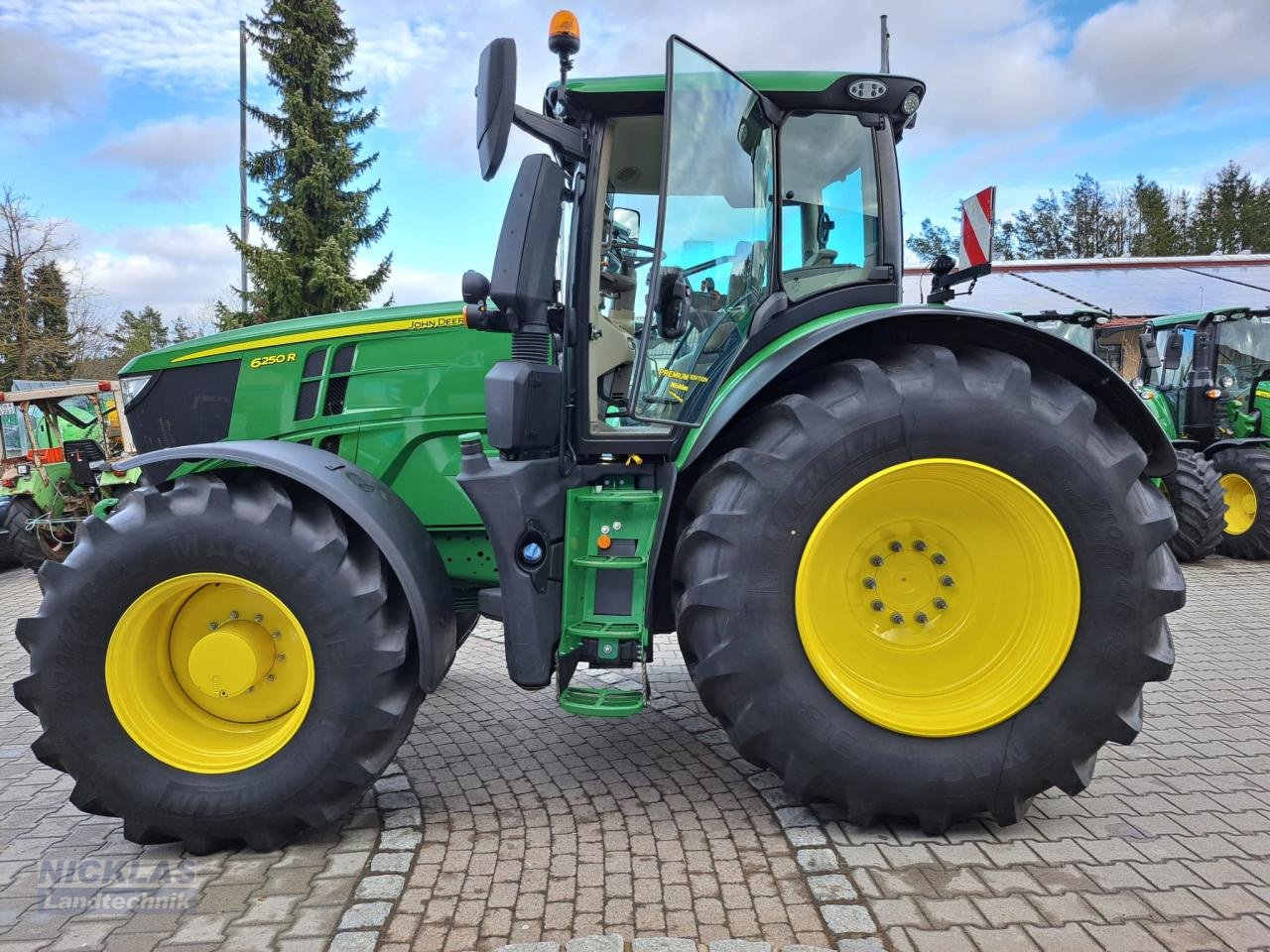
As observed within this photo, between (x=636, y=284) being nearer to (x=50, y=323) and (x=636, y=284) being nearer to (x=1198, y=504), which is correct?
(x=1198, y=504)

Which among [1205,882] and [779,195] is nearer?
[1205,882]

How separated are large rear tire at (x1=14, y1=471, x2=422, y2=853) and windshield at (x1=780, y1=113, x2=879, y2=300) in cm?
190

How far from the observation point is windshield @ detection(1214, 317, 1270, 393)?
30.0ft

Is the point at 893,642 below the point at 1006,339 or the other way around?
below

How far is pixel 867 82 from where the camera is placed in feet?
10.3

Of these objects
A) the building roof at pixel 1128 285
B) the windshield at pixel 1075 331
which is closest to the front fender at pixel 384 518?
the windshield at pixel 1075 331

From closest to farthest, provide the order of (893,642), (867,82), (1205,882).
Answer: (1205,882) → (893,642) → (867,82)

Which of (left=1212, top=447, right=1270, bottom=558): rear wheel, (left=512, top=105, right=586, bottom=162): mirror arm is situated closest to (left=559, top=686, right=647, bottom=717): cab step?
(left=512, top=105, right=586, bottom=162): mirror arm

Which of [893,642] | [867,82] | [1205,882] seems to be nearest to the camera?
[1205,882]

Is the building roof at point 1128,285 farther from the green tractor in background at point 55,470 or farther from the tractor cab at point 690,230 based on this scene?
the tractor cab at point 690,230

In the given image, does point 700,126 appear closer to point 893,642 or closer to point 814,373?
point 814,373

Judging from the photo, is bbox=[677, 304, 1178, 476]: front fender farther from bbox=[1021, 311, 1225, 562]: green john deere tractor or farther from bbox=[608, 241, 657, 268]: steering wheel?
bbox=[1021, 311, 1225, 562]: green john deere tractor

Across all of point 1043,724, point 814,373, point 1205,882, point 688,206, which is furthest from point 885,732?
point 688,206

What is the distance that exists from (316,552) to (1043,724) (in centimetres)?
239
